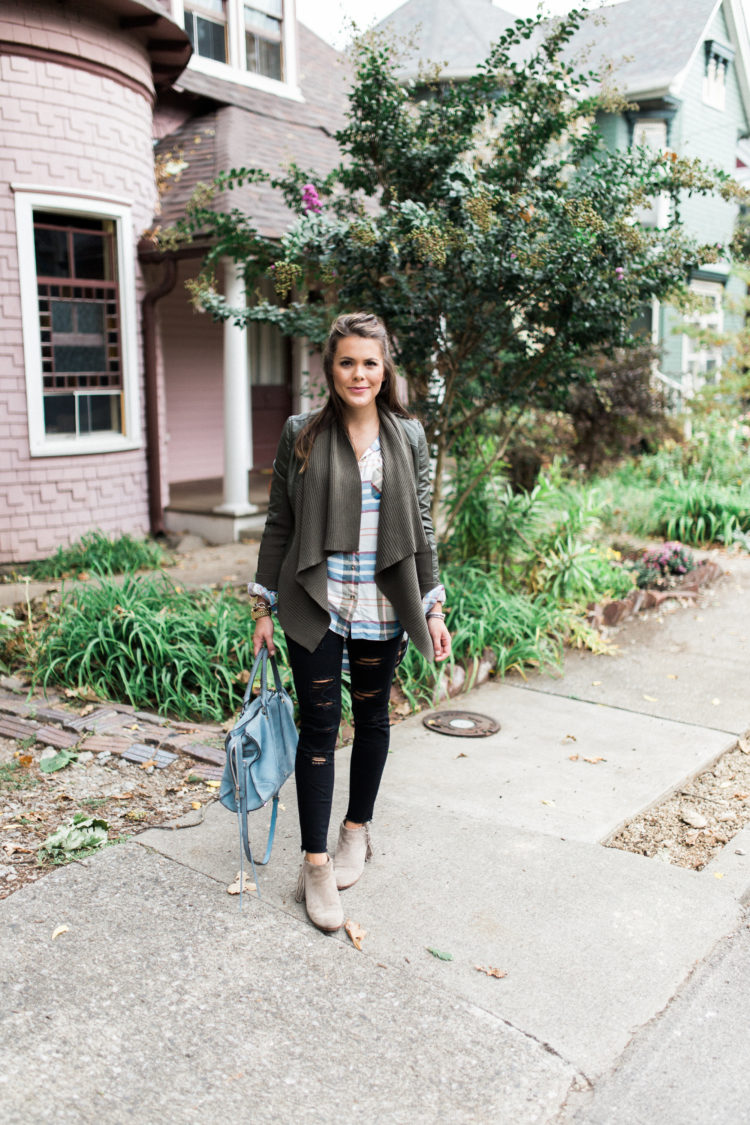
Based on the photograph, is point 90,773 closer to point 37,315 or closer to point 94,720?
point 94,720

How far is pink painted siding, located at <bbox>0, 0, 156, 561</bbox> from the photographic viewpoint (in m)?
8.25

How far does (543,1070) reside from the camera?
2.42 m

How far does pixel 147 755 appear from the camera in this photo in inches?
174

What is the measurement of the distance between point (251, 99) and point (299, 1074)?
10.9 meters

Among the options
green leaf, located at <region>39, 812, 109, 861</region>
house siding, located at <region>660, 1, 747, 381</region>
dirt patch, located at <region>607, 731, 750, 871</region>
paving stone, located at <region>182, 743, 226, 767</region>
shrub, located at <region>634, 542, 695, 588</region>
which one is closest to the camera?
green leaf, located at <region>39, 812, 109, 861</region>

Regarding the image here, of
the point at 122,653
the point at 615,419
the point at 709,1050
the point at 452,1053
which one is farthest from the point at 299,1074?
the point at 615,419

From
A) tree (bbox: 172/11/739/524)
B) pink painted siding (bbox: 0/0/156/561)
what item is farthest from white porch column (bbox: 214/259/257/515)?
tree (bbox: 172/11/739/524)

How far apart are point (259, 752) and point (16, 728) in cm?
218

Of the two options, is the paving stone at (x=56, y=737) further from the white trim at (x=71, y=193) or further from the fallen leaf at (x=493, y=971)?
the white trim at (x=71, y=193)

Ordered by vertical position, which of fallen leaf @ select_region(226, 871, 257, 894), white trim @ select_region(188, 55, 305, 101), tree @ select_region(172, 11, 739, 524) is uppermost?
white trim @ select_region(188, 55, 305, 101)

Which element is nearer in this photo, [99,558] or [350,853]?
[350,853]

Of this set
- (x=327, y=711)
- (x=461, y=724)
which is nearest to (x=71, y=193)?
(x=461, y=724)

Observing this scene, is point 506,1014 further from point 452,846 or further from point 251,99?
point 251,99

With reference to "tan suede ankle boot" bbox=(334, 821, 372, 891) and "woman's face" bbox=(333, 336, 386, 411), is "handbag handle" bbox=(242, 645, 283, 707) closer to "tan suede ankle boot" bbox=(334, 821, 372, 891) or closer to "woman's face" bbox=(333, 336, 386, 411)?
"tan suede ankle boot" bbox=(334, 821, 372, 891)
